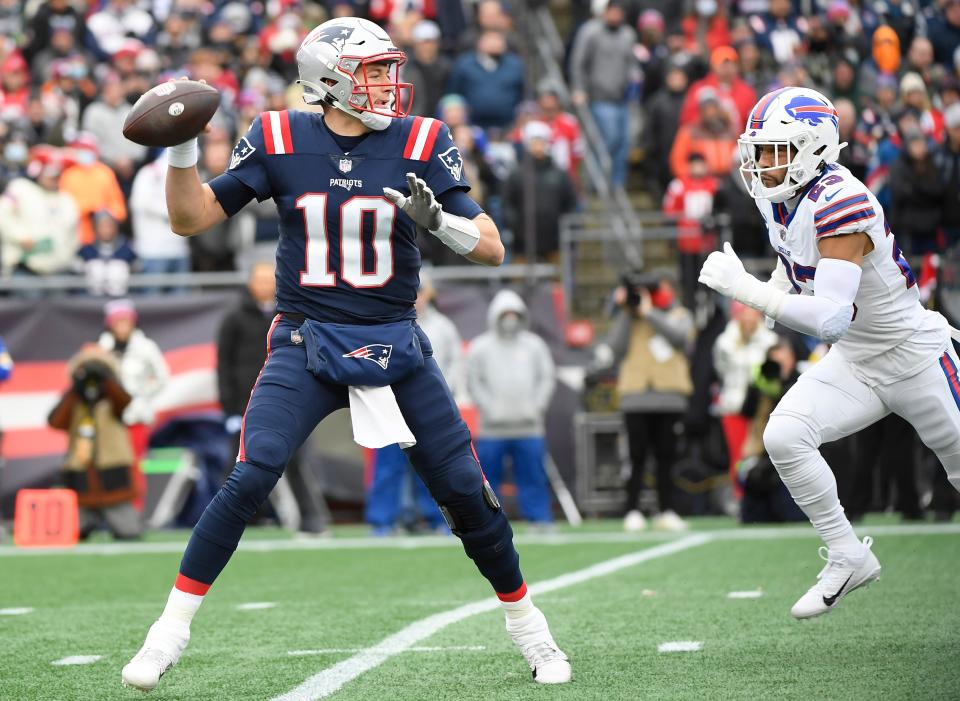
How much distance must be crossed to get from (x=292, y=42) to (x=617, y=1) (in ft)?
10.8

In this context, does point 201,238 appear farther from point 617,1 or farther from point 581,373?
point 617,1

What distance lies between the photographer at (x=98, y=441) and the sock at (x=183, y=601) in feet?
21.5

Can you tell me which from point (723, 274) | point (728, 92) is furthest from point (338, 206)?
point (728, 92)

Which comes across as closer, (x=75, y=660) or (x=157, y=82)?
(x=75, y=660)

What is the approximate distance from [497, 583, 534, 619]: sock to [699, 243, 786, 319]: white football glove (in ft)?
3.72

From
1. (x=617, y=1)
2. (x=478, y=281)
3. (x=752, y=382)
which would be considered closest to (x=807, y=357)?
(x=752, y=382)

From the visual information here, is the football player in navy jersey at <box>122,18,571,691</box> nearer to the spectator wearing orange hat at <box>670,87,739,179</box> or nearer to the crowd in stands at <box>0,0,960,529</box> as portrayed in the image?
the crowd in stands at <box>0,0,960,529</box>

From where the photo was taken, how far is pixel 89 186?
13.1m

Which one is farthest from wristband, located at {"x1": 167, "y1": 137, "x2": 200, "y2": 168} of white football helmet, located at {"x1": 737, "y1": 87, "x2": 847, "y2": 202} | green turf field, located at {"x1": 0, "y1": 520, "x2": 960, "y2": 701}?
white football helmet, located at {"x1": 737, "y1": 87, "x2": 847, "y2": 202}

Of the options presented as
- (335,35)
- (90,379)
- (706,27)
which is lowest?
(90,379)

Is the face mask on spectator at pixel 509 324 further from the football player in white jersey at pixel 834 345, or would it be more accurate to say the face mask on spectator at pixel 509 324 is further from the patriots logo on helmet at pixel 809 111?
the patriots logo on helmet at pixel 809 111

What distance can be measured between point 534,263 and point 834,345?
7296 mm

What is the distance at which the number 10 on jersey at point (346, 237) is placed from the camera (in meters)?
4.88

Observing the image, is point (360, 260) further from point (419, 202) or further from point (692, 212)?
point (692, 212)
